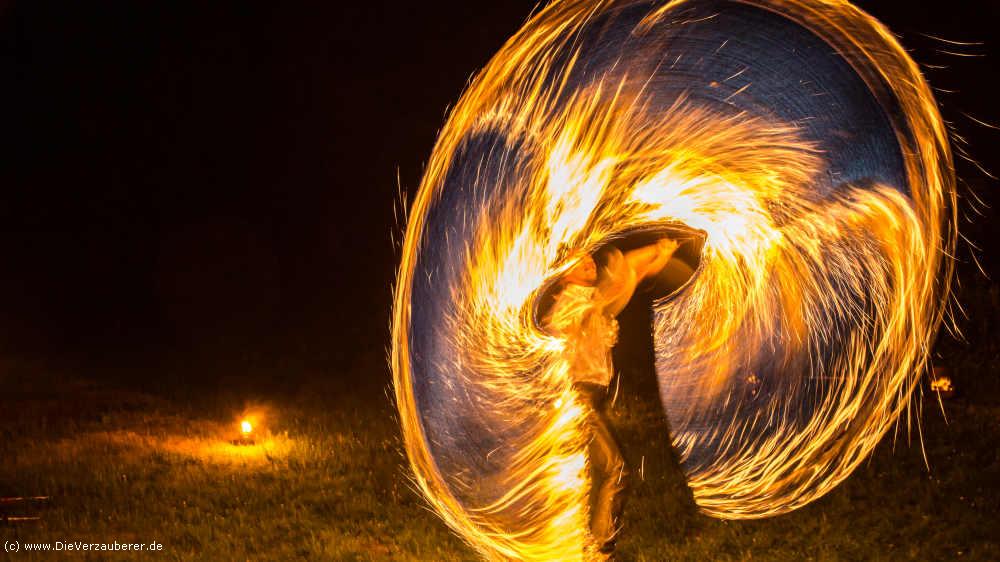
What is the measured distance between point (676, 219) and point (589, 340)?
1.55 metres

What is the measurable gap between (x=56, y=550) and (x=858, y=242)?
5.32m

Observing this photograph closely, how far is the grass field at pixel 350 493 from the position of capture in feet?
18.0

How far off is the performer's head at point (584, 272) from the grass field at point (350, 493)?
1583 mm

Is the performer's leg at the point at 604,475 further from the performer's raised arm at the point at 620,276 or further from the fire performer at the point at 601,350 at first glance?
the performer's raised arm at the point at 620,276

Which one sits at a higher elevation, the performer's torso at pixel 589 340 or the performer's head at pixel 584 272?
the performer's head at pixel 584 272

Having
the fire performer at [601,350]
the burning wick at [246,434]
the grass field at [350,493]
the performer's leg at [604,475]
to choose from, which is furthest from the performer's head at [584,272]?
the burning wick at [246,434]

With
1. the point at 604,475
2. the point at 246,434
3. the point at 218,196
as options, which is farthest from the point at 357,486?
the point at 218,196

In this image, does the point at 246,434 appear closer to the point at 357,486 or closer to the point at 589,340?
the point at 357,486

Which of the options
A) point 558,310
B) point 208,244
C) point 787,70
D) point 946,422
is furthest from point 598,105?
point 208,244

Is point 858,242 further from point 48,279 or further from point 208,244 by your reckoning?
point 48,279

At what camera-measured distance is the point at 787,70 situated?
634 centimetres

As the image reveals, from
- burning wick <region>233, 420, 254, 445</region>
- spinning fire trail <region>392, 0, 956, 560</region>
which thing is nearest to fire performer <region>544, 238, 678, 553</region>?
spinning fire trail <region>392, 0, 956, 560</region>

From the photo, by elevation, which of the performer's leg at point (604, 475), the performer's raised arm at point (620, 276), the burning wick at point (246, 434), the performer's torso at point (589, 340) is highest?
the burning wick at point (246, 434)

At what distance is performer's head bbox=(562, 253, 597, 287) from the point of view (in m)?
4.80
